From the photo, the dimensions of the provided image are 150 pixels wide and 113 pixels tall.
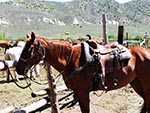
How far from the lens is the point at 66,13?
11119cm

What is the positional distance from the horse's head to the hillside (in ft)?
206

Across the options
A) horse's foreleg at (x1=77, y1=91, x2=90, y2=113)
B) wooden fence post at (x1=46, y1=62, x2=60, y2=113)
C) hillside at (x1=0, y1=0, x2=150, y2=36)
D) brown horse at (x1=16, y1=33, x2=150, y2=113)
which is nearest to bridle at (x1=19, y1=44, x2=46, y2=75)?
brown horse at (x1=16, y1=33, x2=150, y2=113)

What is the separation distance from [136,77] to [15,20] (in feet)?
237

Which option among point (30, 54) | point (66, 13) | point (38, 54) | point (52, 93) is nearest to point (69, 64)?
point (38, 54)

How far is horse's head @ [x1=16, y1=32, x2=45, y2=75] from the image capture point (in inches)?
193

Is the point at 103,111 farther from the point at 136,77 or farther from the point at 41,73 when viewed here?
the point at 41,73

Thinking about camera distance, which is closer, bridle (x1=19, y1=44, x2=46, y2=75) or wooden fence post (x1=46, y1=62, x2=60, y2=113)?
bridle (x1=19, y1=44, x2=46, y2=75)

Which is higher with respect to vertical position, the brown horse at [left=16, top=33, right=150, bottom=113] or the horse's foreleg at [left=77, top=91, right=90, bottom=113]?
the brown horse at [left=16, top=33, right=150, bottom=113]

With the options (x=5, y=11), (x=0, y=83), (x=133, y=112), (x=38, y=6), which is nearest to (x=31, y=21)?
(x=5, y=11)

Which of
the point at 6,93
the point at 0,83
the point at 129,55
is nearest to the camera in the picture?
the point at 129,55

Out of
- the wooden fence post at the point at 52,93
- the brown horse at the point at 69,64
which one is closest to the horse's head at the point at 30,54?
the brown horse at the point at 69,64

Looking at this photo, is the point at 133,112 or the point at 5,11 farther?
the point at 5,11

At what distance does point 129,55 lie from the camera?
226 inches

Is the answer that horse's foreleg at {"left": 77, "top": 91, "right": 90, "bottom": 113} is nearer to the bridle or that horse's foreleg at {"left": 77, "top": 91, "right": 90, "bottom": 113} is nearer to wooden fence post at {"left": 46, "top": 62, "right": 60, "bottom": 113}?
the bridle
